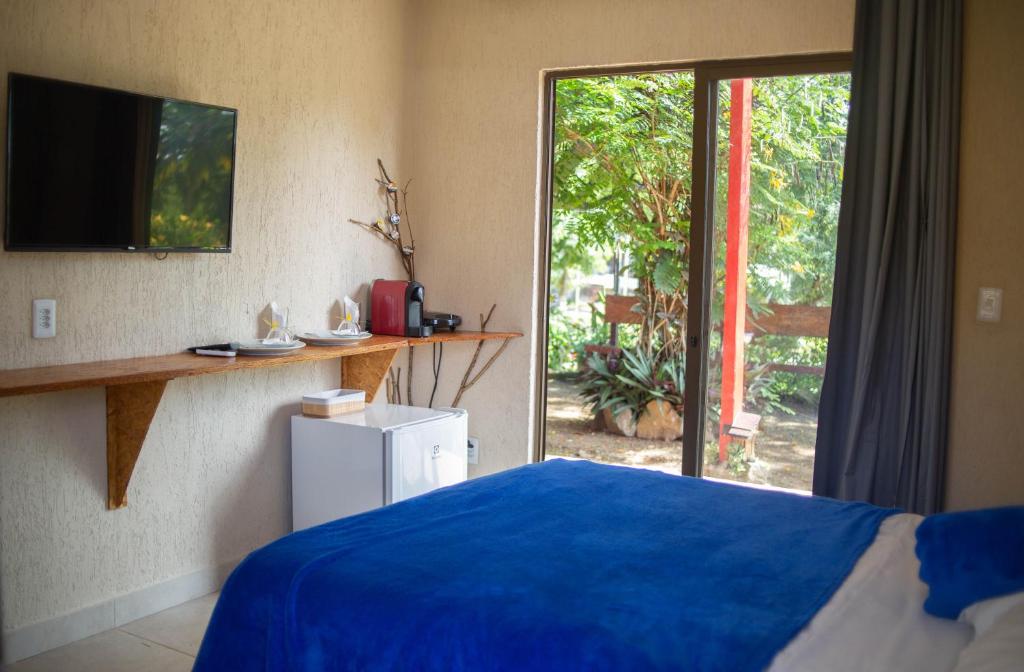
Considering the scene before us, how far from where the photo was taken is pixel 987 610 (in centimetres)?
170

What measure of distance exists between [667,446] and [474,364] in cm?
103

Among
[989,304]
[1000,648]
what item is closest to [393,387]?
[989,304]

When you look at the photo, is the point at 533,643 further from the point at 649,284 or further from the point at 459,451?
the point at 649,284

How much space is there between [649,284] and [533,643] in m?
3.16

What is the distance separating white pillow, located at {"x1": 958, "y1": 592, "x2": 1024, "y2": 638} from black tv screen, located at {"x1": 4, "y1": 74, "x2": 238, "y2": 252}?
2570mm

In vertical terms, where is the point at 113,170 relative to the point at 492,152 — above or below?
below

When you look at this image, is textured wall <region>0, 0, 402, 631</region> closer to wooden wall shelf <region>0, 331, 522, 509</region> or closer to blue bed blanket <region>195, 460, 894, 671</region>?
wooden wall shelf <region>0, 331, 522, 509</region>

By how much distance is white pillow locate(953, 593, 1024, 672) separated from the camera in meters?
1.39

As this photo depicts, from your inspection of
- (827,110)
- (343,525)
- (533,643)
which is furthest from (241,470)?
(827,110)

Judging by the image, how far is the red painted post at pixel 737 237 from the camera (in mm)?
3861

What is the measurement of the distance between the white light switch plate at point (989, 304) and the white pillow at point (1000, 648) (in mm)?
1953

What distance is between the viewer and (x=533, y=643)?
1.67m

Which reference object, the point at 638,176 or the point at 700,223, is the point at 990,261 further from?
the point at 638,176

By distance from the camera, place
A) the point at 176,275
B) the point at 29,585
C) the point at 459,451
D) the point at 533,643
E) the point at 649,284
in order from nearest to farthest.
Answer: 1. the point at 533,643
2. the point at 29,585
3. the point at 176,275
4. the point at 459,451
5. the point at 649,284
